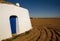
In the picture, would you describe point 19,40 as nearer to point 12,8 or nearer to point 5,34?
point 5,34

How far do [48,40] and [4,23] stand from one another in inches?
157

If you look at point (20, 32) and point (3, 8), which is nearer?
point (3, 8)

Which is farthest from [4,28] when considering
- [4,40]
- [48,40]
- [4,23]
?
[48,40]

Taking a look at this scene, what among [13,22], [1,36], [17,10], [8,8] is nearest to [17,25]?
[13,22]

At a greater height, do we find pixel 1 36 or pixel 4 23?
pixel 4 23

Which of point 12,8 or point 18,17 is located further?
point 18,17

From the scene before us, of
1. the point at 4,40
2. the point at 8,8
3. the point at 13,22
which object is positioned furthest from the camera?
the point at 13,22

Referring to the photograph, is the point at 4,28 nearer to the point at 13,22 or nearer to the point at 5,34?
the point at 5,34

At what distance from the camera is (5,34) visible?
33.7ft

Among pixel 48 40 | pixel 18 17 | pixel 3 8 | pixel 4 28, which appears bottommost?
pixel 48 40

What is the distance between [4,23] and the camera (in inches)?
408

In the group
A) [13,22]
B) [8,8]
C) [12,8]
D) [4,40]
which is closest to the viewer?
[4,40]

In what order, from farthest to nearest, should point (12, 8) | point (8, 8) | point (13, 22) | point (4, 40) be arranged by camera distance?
point (13, 22) → point (12, 8) → point (8, 8) → point (4, 40)

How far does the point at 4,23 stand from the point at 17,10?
118 inches
